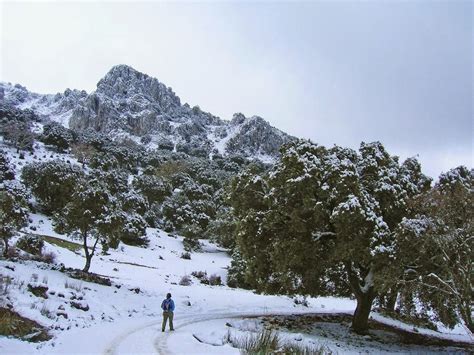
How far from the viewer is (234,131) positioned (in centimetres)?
16938

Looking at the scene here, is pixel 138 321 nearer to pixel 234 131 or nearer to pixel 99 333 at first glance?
pixel 99 333

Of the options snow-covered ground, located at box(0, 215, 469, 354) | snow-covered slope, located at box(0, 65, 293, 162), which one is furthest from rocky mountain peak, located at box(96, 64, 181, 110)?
snow-covered ground, located at box(0, 215, 469, 354)

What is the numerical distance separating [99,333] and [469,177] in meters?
18.7

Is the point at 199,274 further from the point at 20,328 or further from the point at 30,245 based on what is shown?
the point at 20,328

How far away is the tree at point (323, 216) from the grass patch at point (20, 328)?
36.0 feet

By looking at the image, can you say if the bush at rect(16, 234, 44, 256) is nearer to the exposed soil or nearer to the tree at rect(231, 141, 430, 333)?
the tree at rect(231, 141, 430, 333)

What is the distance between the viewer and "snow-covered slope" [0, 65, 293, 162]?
147000 millimetres

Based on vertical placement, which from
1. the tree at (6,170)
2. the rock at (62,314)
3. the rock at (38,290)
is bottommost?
the rock at (62,314)

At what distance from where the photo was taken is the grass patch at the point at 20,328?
12703 millimetres

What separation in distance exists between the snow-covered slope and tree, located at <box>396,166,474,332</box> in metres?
116

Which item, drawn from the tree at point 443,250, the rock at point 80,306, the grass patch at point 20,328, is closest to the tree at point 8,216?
the rock at point 80,306

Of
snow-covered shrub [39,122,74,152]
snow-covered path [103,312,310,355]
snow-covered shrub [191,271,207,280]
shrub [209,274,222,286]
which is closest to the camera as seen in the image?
snow-covered path [103,312,310,355]

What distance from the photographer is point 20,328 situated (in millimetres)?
13266

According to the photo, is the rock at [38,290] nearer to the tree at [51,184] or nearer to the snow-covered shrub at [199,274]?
the snow-covered shrub at [199,274]
